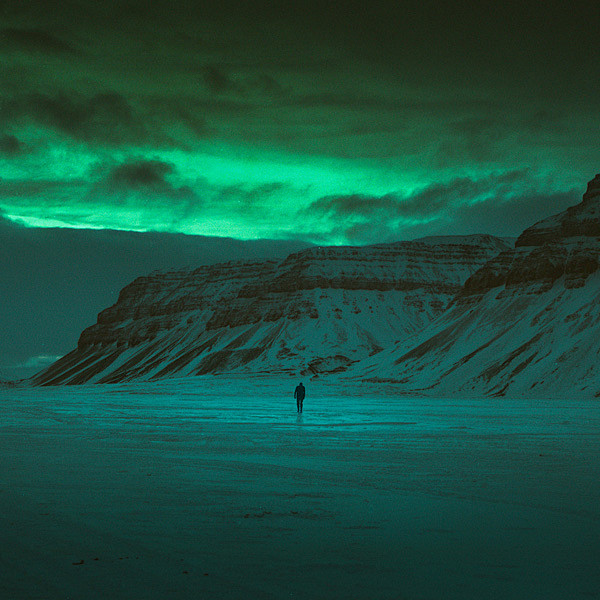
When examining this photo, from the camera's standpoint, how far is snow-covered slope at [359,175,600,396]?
71.1 metres

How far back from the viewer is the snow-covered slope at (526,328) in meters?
71.1

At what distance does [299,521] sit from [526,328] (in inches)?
3166

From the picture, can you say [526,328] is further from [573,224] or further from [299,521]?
[299,521]

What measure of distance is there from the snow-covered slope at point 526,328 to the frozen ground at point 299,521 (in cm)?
5077

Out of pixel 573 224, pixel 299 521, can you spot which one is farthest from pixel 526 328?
pixel 299 521

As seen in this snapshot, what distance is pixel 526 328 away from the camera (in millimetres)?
86938

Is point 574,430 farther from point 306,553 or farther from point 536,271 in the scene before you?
point 536,271

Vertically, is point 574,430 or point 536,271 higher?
point 536,271

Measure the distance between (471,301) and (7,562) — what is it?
10139 cm

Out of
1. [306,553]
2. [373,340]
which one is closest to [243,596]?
[306,553]

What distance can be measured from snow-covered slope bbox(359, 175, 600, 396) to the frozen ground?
167ft

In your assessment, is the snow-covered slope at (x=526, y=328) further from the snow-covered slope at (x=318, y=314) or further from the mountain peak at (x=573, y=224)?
the snow-covered slope at (x=318, y=314)

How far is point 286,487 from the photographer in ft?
43.0

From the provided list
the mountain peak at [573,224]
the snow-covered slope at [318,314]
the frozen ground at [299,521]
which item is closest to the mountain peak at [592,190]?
the mountain peak at [573,224]
